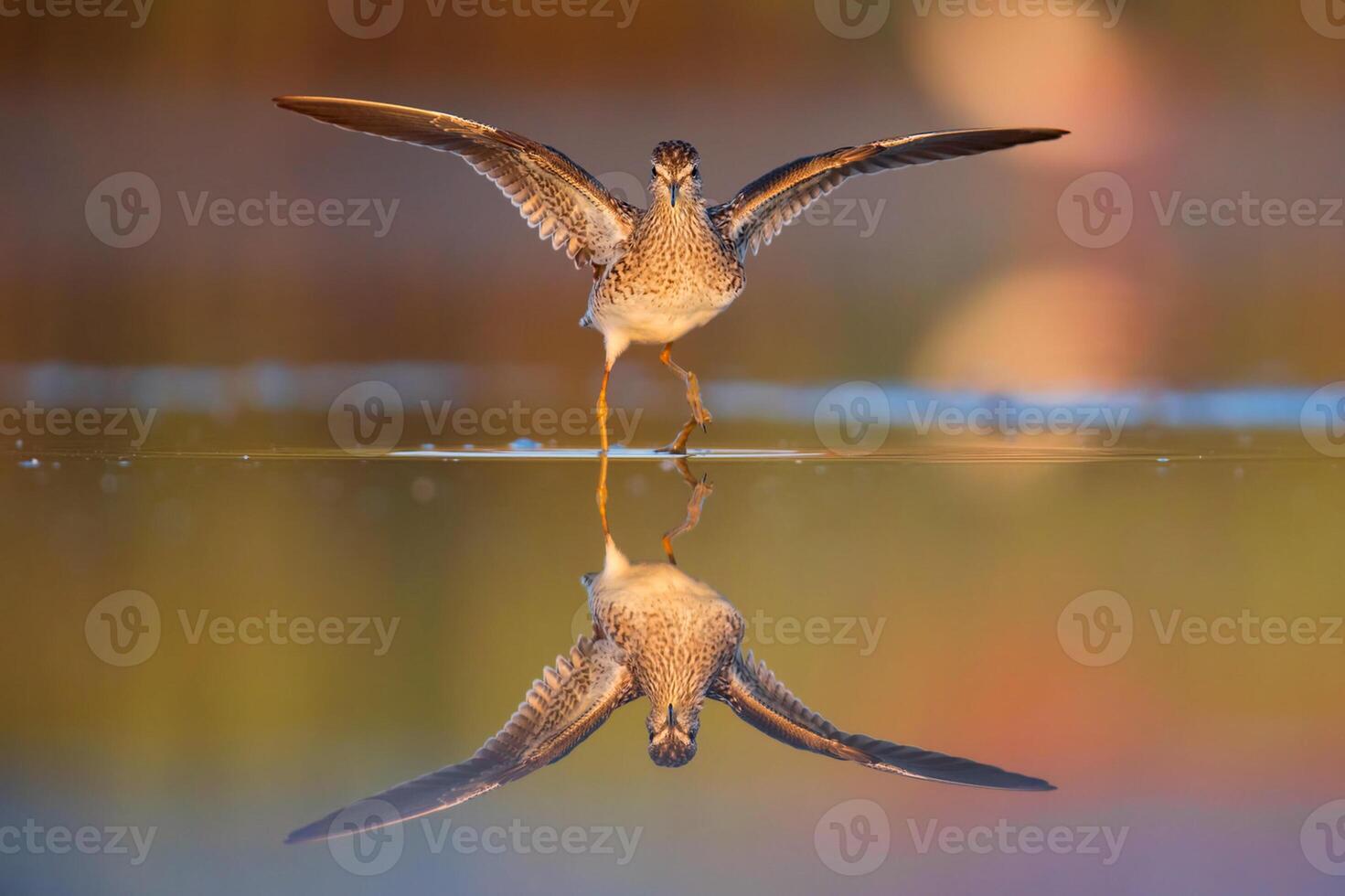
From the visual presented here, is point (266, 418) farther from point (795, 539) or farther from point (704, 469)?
point (795, 539)

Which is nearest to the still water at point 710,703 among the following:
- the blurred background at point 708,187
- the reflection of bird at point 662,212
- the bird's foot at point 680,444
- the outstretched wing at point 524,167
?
the reflection of bird at point 662,212

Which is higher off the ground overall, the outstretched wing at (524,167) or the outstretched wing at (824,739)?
the outstretched wing at (524,167)

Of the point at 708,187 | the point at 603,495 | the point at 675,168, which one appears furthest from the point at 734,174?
the point at 603,495

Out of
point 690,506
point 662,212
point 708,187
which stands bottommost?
point 690,506

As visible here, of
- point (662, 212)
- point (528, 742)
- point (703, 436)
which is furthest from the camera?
point (703, 436)

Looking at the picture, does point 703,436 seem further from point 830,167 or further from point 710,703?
point 710,703

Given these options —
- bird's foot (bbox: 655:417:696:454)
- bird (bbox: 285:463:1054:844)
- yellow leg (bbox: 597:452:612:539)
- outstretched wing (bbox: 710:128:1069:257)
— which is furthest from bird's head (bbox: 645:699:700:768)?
bird's foot (bbox: 655:417:696:454)

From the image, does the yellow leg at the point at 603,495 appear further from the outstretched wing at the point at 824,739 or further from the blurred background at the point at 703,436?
the outstretched wing at the point at 824,739
